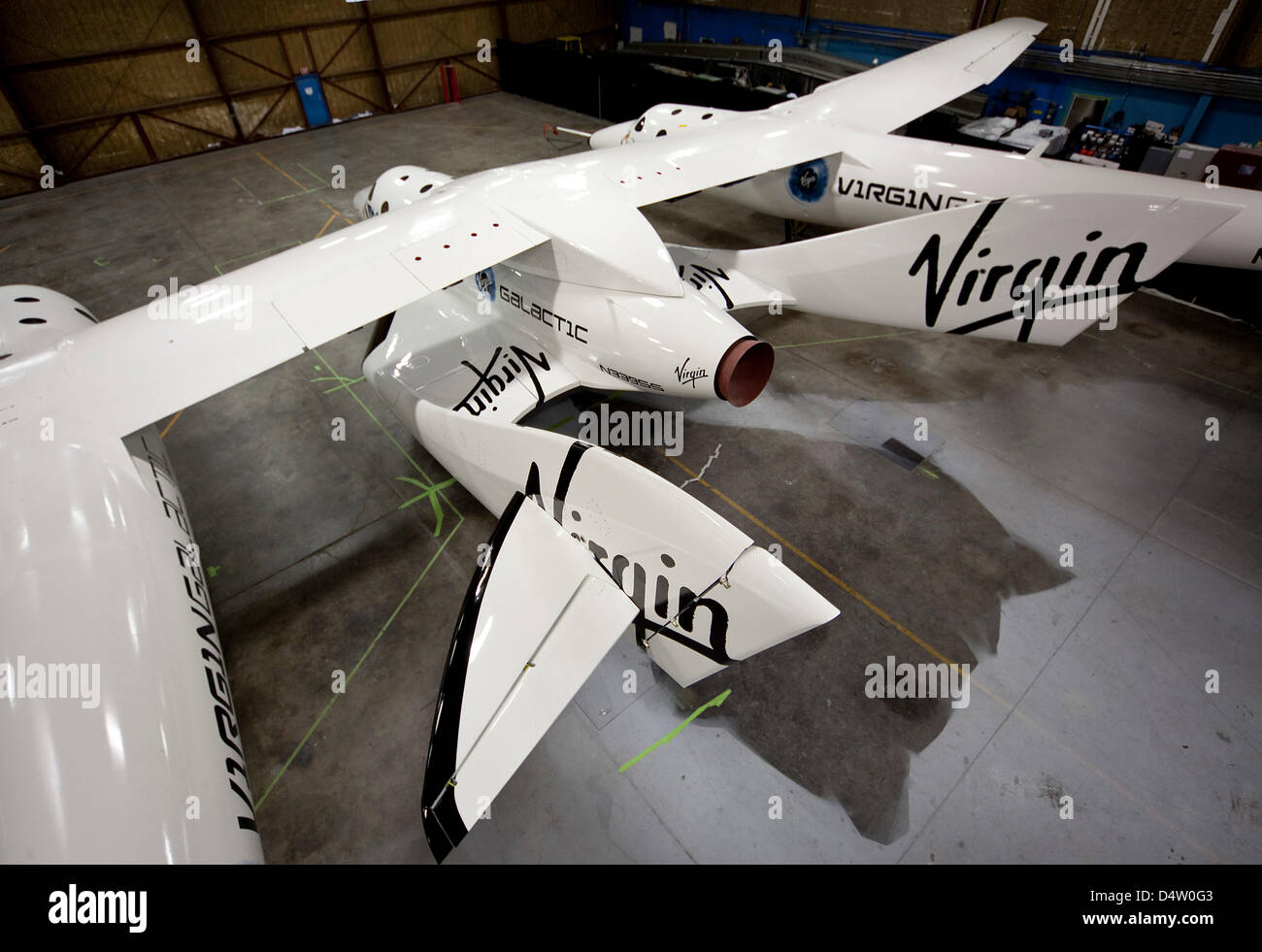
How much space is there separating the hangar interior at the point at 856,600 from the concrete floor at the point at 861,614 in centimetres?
3

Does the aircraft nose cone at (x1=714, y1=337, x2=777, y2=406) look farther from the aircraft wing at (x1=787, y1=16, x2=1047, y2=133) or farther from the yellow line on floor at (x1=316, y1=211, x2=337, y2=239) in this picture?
the yellow line on floor at (x1=316, y1=211, x2=337, y2=239)

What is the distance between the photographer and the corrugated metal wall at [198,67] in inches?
615

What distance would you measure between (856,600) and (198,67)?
79.1 ft

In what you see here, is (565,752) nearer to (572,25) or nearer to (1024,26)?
(1024,26)

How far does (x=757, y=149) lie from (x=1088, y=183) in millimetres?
4524

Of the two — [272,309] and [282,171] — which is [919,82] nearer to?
[272,309]

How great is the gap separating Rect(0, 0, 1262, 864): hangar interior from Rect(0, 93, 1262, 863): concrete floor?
28 millimetres

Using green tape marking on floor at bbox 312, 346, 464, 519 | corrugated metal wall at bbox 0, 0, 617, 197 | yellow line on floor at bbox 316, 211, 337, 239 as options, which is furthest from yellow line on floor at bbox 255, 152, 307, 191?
green tape marking on floor at bbox 312, 346, 464, 519

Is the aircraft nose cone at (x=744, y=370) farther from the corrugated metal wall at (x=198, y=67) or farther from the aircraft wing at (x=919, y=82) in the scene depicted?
the corrugated metal wall at (x=198, y=67)

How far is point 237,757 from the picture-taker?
3314mm

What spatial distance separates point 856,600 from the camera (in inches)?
233

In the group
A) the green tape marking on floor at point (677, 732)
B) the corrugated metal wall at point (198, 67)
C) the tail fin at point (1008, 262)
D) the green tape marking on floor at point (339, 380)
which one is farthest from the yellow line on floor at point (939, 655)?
the corrugated metal wall at point (198, 67)
